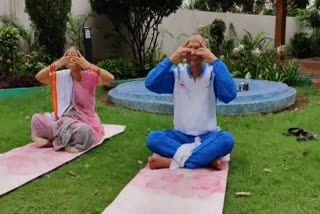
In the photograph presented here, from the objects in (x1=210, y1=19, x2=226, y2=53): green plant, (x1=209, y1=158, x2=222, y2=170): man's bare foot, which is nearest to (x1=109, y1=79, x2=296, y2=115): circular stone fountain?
(x1=209, y1=158, x2=222, y2=170): man's bare foot

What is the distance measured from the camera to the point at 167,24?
13797 millimetres

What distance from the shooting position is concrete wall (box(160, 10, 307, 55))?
13.9 m

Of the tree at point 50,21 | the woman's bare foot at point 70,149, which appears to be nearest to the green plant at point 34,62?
the tree at point 50,21

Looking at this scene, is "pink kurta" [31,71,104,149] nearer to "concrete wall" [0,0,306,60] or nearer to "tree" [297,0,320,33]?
"concrete wall" [0,0,306,60]

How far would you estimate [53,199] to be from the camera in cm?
311

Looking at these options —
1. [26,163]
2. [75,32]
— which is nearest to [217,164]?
[26,163]

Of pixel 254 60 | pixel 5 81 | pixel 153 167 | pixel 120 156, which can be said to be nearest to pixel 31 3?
pixel 5 81

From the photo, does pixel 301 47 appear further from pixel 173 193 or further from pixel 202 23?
pixel 173 193

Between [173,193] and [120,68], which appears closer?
[173,193]

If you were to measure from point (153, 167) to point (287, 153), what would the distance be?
1479 millimetres

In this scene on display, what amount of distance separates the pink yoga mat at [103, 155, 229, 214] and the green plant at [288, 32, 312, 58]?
52.8 feet

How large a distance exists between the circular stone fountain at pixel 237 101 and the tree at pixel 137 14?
3994mm

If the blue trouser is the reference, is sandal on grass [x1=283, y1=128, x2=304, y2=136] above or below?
below

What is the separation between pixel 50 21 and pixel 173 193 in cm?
717
